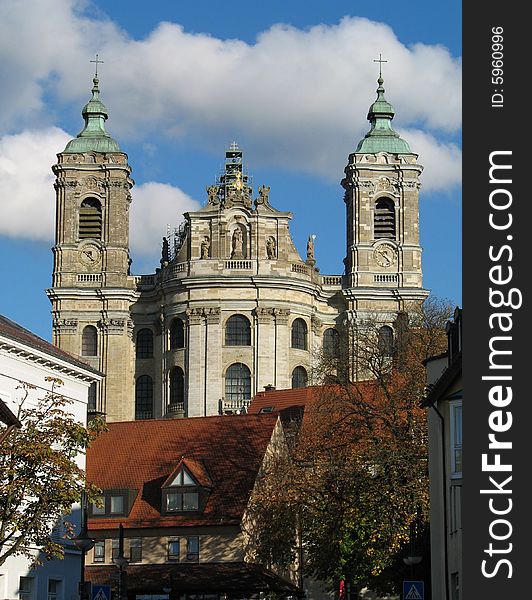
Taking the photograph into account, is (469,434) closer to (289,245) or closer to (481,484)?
(481,484)

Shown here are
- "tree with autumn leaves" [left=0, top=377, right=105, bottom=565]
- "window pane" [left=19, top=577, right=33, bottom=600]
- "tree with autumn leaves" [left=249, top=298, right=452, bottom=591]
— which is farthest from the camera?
"tree with autumn leaves" [left=249, top=298, right=452, bottom=591]

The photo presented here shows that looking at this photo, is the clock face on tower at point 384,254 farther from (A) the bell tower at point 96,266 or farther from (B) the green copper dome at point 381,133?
(A) the bell tower at point 96,266

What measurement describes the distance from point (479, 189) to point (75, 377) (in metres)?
37.9

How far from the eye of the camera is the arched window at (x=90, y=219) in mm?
111688

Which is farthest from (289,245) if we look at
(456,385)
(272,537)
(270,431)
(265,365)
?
(456,385)

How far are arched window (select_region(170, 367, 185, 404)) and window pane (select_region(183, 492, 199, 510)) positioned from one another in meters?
40.8

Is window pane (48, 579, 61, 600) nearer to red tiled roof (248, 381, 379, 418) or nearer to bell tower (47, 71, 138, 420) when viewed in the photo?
red tiled roof (248, 381, 379, 418)

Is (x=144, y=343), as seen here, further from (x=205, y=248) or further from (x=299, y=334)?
(x=299, y=334)

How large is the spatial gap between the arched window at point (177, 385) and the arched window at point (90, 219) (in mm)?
12274

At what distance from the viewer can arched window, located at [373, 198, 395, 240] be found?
112 m

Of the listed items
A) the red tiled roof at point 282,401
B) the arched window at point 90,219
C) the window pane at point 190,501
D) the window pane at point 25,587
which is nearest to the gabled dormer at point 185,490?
the window pane at point 190,501

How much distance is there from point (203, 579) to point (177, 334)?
46842mm

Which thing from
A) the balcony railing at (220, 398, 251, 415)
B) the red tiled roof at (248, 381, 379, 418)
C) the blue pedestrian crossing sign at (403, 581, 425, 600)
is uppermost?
the balcony railing at (220, 398, 251, 415)

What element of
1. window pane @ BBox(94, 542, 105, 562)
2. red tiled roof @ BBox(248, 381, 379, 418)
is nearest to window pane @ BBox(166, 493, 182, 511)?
window pane @ BBox(94, 542, 105, 562)
